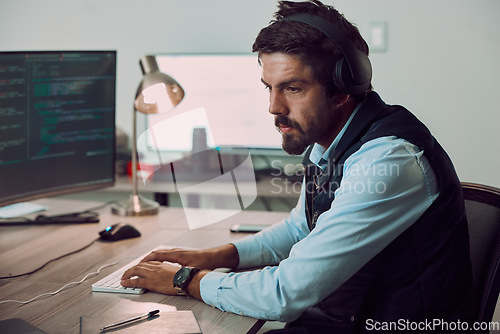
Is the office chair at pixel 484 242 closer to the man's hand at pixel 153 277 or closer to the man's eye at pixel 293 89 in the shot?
the man's eye at pixel 293 89

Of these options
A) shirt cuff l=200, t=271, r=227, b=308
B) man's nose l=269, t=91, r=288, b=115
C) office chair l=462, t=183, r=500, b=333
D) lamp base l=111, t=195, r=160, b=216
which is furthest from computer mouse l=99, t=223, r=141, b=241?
office chair l=462, t=183, r=500, b=333

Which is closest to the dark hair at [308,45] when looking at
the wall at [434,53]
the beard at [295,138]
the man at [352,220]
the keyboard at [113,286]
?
the man at [352,220]

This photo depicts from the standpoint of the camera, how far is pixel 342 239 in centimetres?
98

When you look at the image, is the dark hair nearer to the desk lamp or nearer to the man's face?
the man's face

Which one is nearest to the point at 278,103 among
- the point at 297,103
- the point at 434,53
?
the point at 297,103

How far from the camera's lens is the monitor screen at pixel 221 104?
240 centimetres

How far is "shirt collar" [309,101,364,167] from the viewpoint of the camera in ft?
3.91

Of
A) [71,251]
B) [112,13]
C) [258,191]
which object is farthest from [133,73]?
[71,251]

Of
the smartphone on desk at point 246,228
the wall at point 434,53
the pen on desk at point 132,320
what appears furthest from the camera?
the wall at point 434,53

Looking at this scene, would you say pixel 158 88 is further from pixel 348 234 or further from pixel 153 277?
pixel 348 234

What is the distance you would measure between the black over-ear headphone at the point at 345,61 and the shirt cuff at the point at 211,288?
471mm

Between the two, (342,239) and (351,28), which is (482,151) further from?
(342,239)

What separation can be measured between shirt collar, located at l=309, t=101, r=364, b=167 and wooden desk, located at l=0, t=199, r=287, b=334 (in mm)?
356

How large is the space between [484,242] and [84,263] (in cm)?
91
